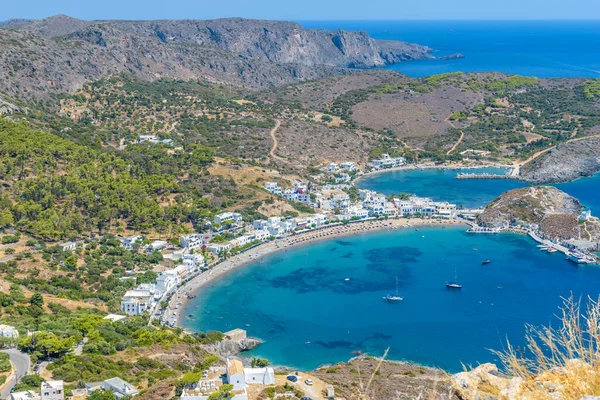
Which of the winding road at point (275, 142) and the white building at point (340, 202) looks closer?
the white building at point (340, 202)

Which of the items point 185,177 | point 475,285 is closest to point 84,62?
point 185,177

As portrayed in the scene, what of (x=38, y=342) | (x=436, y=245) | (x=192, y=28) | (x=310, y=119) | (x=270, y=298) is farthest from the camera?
(x=192, y=28)

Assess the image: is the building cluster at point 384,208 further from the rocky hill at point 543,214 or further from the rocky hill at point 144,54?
the rocky hill at point 144,54

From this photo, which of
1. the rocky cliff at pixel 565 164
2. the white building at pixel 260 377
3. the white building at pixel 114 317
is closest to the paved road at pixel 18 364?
the white building at pixel 114 317

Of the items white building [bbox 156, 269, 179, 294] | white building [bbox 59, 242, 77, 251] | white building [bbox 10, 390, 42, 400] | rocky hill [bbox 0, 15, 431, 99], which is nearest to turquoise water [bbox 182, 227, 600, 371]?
white building [bbox 156, 269, 179, 294]

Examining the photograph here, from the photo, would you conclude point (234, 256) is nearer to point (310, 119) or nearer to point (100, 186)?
point (100, 186)
